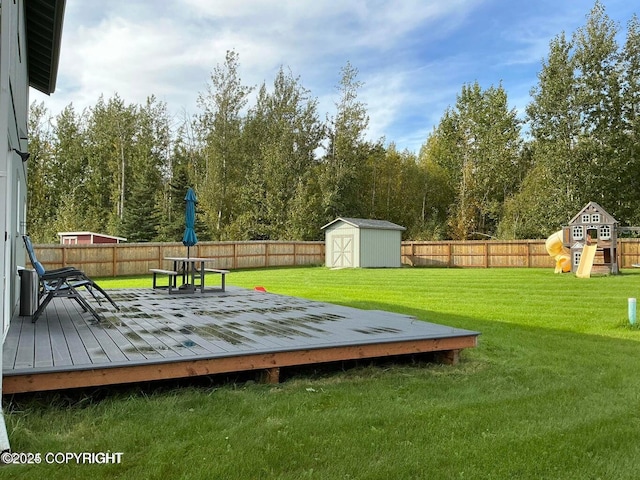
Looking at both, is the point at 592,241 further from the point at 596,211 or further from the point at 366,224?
the point at 366,224

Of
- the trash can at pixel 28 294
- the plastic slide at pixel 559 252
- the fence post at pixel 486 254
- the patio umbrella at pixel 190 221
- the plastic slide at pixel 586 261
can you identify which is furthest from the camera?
the fence post at pixel 486 254

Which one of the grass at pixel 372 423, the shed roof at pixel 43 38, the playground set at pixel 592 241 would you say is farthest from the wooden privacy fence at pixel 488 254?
the shed roof at pixel 43 38

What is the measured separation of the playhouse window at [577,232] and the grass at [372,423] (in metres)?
13.8

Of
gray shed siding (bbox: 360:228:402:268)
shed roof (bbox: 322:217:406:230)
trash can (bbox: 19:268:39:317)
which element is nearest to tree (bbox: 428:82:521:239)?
gray shed siding (bbox: 360:228:402:268)

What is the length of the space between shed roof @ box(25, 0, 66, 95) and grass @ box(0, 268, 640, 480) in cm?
556

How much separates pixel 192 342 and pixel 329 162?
24.9 m

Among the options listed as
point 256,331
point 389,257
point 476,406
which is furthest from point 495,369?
point 389,257

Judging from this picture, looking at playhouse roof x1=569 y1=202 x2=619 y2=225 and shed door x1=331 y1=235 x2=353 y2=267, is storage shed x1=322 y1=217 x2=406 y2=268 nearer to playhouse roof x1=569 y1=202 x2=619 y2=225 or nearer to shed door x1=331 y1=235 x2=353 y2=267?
shed door x1=331 y1=235 x2=353 y2=267

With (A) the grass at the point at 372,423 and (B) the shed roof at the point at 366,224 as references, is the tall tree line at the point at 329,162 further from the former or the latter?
(A) the grass at the point at 372,423

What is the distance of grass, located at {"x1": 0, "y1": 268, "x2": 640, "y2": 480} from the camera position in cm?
260

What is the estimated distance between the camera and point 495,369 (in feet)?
15.4

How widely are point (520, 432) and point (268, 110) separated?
28.0m

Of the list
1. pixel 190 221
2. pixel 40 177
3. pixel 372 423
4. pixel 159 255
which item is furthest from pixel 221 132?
pixel 372 423

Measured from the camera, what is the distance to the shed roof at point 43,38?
681 cm
